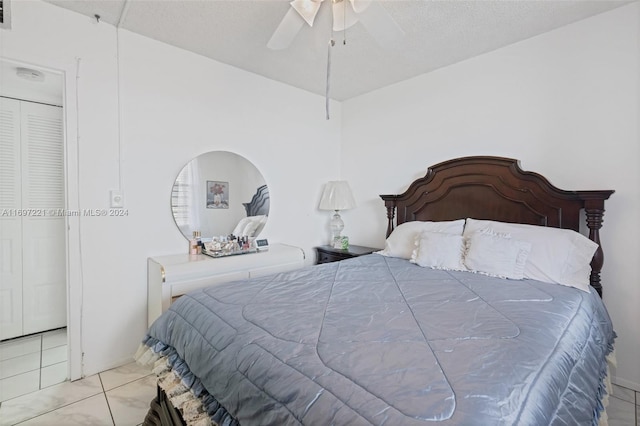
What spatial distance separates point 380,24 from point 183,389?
2072 millimetres

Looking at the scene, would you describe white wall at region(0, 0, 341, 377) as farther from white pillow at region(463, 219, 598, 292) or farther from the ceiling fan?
white pillow at region(463, 219, 598, 292)

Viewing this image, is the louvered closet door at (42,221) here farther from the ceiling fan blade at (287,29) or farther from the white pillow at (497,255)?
the white pillow at (497,255)

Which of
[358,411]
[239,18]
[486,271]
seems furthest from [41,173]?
[486,271]

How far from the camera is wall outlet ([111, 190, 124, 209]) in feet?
7.27

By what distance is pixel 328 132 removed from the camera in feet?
12.3

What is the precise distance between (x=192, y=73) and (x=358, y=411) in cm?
279

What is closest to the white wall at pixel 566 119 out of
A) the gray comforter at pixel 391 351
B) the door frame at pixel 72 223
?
the gray comforter at pixel 391 351

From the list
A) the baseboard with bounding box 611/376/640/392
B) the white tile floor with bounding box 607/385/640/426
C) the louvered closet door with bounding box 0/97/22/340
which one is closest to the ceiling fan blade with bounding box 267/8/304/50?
the louvered closet door with bounding box 0/97/22/340

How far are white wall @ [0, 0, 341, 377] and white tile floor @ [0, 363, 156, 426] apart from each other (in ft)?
0.57

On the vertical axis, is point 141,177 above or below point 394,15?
below

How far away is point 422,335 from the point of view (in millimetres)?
1097

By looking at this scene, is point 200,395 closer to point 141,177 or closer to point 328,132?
point 141,177

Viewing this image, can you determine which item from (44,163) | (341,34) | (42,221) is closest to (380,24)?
(341,34)

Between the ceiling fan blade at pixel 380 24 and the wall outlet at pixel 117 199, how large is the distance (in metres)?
2.05
